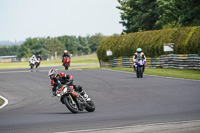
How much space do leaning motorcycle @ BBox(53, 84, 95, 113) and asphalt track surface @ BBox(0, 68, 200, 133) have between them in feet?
0.71

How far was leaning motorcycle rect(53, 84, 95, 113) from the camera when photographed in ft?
35.4

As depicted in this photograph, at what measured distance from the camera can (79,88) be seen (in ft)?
37.6

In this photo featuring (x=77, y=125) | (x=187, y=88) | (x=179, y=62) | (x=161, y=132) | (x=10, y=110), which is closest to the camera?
(x=161, y=132)

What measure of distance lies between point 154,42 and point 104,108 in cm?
2453

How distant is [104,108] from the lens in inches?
500

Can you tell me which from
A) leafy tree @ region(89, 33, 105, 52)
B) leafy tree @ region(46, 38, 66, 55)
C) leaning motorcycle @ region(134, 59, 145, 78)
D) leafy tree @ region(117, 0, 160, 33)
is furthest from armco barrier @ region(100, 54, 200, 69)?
leafy tree @ region(89, 33, 105, 52)

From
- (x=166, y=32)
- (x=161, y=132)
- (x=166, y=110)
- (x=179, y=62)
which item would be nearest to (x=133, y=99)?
(x=166, y=110)

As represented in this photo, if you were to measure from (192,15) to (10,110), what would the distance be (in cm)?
3366

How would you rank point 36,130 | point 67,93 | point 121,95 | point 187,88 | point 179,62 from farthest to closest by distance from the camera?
point 179,62 < point 187,88 < point 121,95 < point 67,93 < point 36,130

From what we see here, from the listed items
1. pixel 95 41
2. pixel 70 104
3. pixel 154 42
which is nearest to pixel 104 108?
pixel 70 104

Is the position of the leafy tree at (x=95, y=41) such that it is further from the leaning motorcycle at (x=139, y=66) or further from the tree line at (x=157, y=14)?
the leaning motorcycle at (x=139, y=66)

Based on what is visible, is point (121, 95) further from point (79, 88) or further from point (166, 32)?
point (166, 32)

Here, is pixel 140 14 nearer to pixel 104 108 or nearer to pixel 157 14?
pixel 157 14

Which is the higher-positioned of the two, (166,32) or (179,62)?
(166,32)
